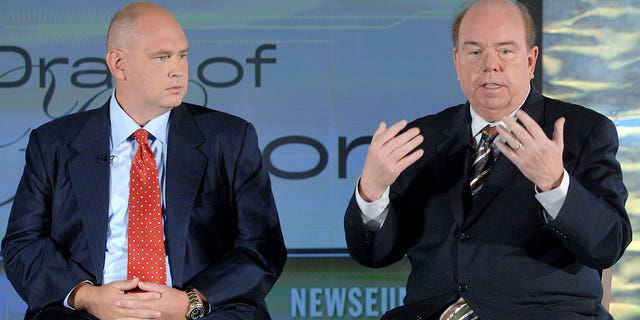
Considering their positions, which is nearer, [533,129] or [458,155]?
[533,129]

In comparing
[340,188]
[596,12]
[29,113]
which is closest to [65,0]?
[29,113]

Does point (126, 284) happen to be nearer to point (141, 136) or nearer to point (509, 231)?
point (141, 136)

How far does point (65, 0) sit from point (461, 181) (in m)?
2.61

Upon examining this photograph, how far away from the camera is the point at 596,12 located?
17.9 feet

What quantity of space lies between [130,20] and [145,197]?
596mm

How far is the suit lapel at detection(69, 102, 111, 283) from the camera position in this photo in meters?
3.69

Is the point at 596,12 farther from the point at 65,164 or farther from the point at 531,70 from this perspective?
the point at 65,164

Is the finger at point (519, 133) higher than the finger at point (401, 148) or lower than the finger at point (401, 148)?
higher

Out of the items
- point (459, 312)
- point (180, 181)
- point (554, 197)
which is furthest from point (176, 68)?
point (554, 197)

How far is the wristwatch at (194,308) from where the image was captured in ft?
11.7

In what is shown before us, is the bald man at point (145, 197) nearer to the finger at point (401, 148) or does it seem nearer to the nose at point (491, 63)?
the finger at point (401, 148)

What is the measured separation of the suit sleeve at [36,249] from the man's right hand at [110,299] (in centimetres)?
5

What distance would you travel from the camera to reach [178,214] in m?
3.70

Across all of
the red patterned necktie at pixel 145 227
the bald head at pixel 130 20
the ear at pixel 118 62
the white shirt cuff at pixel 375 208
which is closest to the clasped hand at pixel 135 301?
the red patterned necktie at pixel 145 227
